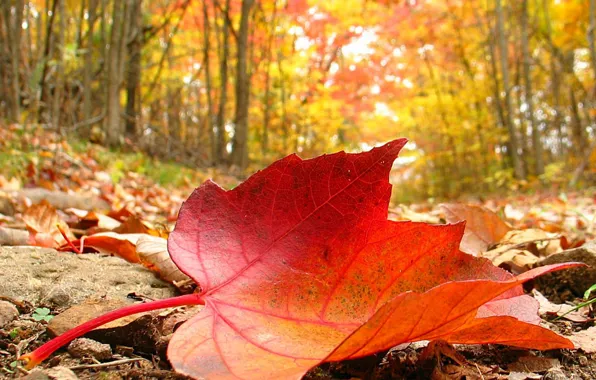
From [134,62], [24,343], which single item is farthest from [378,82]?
[24,343]

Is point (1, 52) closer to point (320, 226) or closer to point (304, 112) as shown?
point (320, 226)

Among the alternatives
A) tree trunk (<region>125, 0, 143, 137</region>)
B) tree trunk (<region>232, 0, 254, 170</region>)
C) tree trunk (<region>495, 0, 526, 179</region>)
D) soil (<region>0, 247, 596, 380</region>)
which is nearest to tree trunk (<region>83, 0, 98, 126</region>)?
tree trunk (<region>125, 0, 143, 137</region>)

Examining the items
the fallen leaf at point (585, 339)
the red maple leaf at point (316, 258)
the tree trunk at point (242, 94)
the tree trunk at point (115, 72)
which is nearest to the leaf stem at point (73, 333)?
the red maple leaf at point (316, 258)

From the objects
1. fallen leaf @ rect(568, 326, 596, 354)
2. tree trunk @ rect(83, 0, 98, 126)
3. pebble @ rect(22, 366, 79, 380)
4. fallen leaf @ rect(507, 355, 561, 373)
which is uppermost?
tree trunk @ rect(83, 0, 98, 126)

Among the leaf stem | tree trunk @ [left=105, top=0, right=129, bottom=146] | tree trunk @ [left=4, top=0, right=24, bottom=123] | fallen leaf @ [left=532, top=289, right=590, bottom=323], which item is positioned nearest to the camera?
the leaf stem

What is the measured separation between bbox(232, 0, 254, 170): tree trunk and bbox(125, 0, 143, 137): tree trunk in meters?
1.52

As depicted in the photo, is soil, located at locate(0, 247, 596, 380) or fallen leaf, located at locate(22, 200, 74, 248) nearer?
soil, located at locate(0, 247, 596, 380)

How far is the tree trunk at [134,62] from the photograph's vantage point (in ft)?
22.3

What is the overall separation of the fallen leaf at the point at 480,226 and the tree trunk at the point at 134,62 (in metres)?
6.03

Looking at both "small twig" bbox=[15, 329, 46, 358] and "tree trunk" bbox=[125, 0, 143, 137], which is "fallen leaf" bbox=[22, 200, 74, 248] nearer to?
"small twig" bbox=[15, 329, 46, 358]

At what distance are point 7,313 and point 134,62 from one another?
25.6 ft

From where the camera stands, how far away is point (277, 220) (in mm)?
589

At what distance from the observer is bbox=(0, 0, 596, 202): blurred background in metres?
8.23

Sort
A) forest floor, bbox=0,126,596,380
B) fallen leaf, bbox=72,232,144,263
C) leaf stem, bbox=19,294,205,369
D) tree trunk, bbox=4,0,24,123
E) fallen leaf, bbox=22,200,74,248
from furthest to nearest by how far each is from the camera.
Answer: tree trunk, bbox=4,0,24,123, fallen leaf, bbox=22,200,74,248, fallen leaf, bbox=72,232,144,263, forest floor, bbox=0,126,596,380, leaf stem, bbox=19,294,205,369
